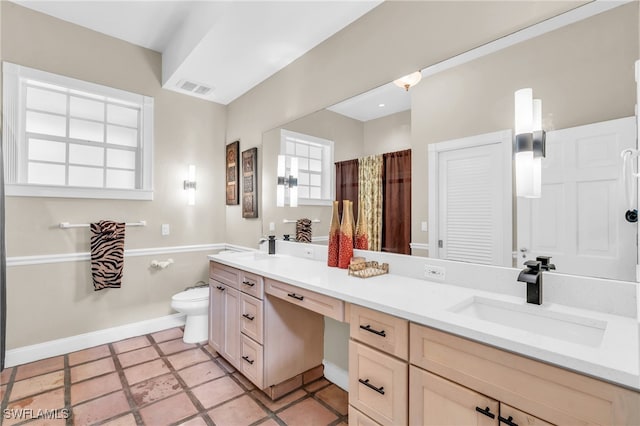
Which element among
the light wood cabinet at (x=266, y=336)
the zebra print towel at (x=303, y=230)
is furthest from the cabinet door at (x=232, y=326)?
the zebra print towel at (x=303, y=230)

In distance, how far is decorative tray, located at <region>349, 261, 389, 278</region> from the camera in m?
1.83

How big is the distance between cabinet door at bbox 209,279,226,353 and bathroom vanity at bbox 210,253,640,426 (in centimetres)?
59

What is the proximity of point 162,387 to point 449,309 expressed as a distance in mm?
2049

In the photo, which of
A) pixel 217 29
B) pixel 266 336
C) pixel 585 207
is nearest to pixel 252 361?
pixel 266 336

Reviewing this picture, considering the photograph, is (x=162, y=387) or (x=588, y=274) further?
(x=162, y=387)

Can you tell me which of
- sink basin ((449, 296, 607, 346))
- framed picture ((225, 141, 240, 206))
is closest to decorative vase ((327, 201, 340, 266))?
sink basin ((449, 296, 607, 346))

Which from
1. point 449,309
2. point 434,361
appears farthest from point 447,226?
point 434,361

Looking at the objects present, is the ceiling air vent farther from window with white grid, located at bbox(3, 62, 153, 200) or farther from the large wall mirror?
the large wall mirror

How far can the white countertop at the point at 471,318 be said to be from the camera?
0.81 m

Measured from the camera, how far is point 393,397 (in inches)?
49.4

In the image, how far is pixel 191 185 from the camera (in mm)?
3402

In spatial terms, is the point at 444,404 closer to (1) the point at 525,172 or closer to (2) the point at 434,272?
(2) the point at 434,272

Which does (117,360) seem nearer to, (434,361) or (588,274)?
(434,361)

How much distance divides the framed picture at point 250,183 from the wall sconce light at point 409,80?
180 cm
